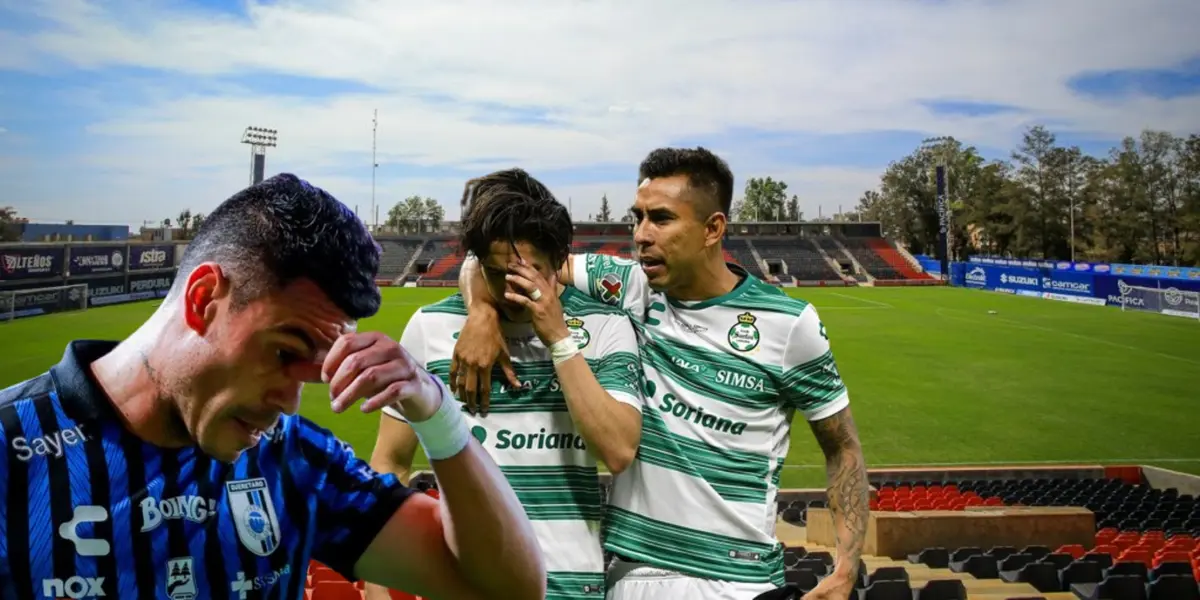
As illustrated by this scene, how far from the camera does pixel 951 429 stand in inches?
611

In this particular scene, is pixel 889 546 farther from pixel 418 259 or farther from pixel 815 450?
pixel 418 259

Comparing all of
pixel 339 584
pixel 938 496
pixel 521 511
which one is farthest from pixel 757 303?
pixel 938 496

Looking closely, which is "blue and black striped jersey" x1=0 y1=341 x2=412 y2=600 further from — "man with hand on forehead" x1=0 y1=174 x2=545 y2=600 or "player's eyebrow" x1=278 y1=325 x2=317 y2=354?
"player's eyebrow" x1=278 y1=325 x2=317 y2=354

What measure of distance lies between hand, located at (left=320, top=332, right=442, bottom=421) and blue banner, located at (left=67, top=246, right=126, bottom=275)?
1816 inches

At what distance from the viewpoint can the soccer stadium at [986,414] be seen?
20.7ft

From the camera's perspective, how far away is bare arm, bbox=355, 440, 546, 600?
4.77ft

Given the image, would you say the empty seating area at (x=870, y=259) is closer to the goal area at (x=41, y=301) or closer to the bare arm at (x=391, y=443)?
the goal area at (x=41, y=301)

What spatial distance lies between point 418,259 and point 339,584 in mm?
67670

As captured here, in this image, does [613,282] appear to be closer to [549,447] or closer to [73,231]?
[549,447]

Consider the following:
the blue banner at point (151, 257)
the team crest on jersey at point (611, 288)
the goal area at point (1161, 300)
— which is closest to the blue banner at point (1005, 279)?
the goal area at point (1161, 300)

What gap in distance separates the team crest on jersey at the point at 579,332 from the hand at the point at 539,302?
0.32 meters

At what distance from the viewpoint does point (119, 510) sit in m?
1.39

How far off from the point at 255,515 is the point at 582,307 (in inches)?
55.2

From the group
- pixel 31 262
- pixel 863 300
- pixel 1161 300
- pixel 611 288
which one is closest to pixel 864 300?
pixel 863 300
